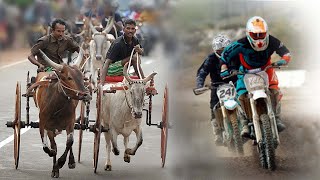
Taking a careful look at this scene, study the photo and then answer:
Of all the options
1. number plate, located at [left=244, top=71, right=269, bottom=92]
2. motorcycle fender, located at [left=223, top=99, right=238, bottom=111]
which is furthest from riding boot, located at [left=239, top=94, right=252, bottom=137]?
motorcycle fender, located at [left=223, top=99, right=238, bottom=111]

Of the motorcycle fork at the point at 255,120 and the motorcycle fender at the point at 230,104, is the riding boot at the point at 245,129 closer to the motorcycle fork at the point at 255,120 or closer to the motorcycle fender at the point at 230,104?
the motorcycle fork at the point at 255,120

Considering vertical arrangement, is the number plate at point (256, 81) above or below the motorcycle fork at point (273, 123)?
above

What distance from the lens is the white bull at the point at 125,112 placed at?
575 inches

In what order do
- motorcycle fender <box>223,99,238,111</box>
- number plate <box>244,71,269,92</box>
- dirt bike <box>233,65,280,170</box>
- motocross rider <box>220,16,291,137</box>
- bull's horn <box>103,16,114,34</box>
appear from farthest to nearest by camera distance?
bull's horn <box>103,16,114,34</box>
motorcycle fender <box>223,99,238,111</box>
motocross rider <box>220,16,291,137</box>
number plate <box>244,71,269,92</box>
dirt bike <box>233,65,280,170</box>

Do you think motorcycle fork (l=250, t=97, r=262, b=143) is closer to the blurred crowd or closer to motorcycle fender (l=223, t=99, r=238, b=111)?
motorcycle fender (l=223, t=99, r=238, b=111)

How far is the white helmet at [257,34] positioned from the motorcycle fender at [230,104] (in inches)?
43.7

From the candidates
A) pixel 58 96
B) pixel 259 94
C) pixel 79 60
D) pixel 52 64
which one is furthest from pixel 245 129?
pixel 52 64

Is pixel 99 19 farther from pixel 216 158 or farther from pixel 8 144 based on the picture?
pixel 216 158

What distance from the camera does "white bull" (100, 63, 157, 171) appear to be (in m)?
14.6

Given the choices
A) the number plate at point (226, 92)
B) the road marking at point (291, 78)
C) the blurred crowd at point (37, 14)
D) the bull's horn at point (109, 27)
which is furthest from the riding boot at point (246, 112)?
the road marking at point (291, 78)

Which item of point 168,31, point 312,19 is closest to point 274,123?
point 168,31

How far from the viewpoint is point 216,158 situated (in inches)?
617

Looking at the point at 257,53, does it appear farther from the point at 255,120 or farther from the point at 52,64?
the point at 52,64

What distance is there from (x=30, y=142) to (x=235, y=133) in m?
3.64
